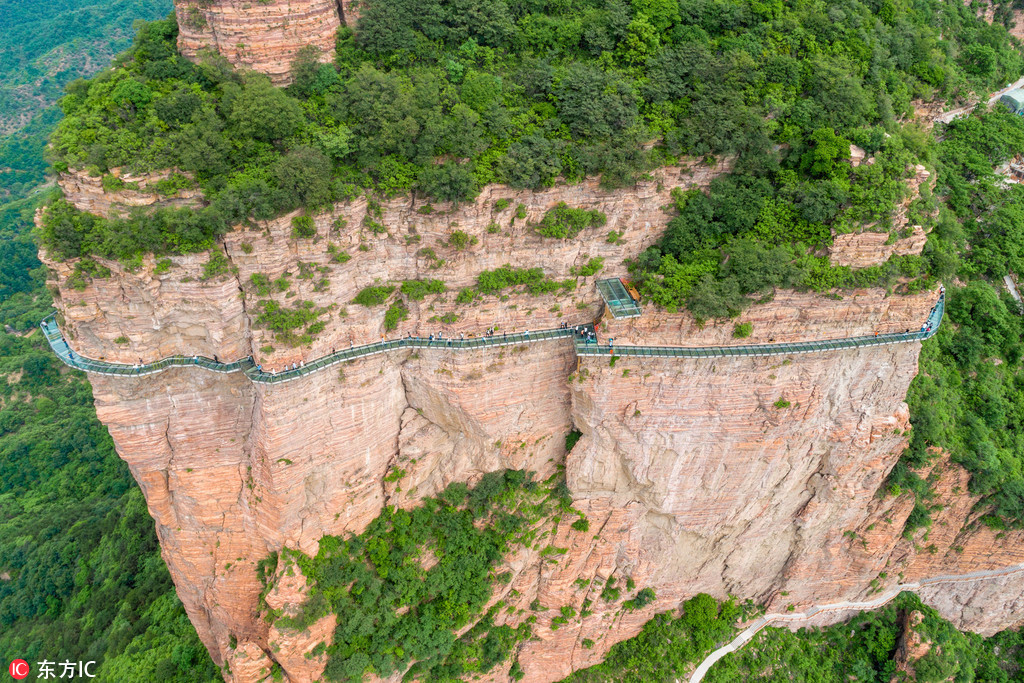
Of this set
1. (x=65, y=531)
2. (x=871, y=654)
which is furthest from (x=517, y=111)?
(x=65, y=531)

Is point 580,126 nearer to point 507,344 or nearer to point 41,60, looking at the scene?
point 507,344

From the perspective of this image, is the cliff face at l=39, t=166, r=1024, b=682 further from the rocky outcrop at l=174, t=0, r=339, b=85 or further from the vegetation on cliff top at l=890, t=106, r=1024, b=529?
the rocky outcrop at l=174, t=0, r=339, b=85

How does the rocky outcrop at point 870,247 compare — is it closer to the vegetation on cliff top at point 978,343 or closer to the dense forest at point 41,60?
the vegetation on cliff top at point 978,343

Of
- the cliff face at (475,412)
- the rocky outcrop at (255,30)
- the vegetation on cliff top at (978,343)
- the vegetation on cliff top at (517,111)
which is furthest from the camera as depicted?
the vegetation on cliff top at (978,343)

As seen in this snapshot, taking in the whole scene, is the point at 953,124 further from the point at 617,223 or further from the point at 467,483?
the point at 467,483

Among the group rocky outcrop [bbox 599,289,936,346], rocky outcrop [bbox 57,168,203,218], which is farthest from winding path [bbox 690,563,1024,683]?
rocky outcrop [bbox 57,168,203,218]

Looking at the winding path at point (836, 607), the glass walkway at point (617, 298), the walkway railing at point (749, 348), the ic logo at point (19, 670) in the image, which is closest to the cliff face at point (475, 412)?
the walkway railing at point (749, 348)

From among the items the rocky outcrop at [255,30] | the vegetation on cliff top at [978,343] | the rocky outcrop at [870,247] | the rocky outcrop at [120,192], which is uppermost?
the rocky outcrop at [255,30]

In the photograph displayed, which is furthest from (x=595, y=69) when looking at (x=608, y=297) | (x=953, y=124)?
(x=953, y=124)
